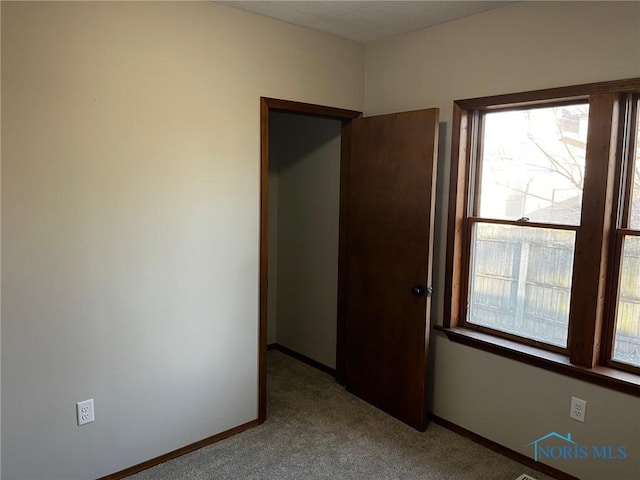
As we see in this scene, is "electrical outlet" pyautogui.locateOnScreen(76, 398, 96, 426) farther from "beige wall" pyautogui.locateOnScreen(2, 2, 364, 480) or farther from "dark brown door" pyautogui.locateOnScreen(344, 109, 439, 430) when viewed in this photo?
"dark brown door" pyautogui.locateOnScreen(344, 109, 439, 430)

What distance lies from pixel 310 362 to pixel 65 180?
2459mm

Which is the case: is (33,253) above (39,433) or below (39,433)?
above

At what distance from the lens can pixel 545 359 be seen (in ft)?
7.88

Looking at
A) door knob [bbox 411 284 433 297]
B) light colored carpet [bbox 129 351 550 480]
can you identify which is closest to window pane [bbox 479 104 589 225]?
door knob [bbox 411 284 433 297]

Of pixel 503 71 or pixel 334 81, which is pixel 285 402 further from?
pixel 503 71

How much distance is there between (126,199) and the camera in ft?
7.46

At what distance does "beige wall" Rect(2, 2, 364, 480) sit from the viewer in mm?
2020

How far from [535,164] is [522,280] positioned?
0.64 m

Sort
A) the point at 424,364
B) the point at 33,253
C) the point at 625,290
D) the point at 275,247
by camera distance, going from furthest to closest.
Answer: the point at 275,247 < the point at 424,364 < the point at 625,290 < the point at 33,253

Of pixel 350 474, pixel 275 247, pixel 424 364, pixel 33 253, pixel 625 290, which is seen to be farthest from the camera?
pixel 275 247

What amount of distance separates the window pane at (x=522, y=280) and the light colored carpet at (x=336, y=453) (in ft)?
2.45

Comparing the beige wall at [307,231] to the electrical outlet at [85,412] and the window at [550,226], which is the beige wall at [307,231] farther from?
the electrical outlet at [85,412]

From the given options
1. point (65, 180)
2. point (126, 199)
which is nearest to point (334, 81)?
point (126, 199)

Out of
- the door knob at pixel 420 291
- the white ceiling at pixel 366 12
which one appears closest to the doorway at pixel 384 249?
the door knob at pixel 420 291
